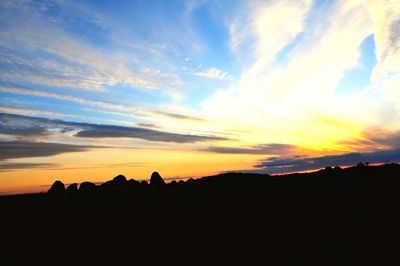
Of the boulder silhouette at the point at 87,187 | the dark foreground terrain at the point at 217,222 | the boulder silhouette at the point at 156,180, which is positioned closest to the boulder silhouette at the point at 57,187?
the dark foreground terrain at the point at 217,222

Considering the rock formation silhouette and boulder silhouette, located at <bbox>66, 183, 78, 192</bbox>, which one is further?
the rock formation silhouette

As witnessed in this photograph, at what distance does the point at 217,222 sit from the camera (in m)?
24.9

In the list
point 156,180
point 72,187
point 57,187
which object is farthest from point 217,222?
point 57,187

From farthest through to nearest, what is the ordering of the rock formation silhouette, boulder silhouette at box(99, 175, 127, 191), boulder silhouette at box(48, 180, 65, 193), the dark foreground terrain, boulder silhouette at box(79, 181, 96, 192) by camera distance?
boulder silhouette at box(48, 180, 65, 193), the rock formation silhouette, boulder silhouette at box(79, 181, 96, 192), boulder silhouette at box(99, 175, 127, 191), the dark foreground terrain

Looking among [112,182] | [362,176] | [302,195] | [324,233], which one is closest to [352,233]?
[324,233]

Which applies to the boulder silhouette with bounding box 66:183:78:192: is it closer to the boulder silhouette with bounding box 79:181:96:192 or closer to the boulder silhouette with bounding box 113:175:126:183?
the boulder silhouette with bounding box 79:181:96:192

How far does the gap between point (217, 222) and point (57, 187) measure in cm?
2769

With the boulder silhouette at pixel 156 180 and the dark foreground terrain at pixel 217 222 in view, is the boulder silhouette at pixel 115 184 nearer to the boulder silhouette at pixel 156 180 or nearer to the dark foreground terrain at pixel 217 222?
the dark foreground terrain at pixel 217 222

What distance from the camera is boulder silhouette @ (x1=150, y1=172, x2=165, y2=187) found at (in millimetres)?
43816

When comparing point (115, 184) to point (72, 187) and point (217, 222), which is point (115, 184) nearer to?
point (72, 187)

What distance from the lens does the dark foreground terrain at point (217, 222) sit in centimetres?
1602

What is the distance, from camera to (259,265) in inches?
543

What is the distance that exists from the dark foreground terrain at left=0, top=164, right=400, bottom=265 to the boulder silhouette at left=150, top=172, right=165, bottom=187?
0.57ft

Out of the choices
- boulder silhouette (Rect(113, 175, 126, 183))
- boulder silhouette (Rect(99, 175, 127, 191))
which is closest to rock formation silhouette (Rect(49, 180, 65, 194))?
boulder silhouette (Rect(99, 175, 127, 191))
